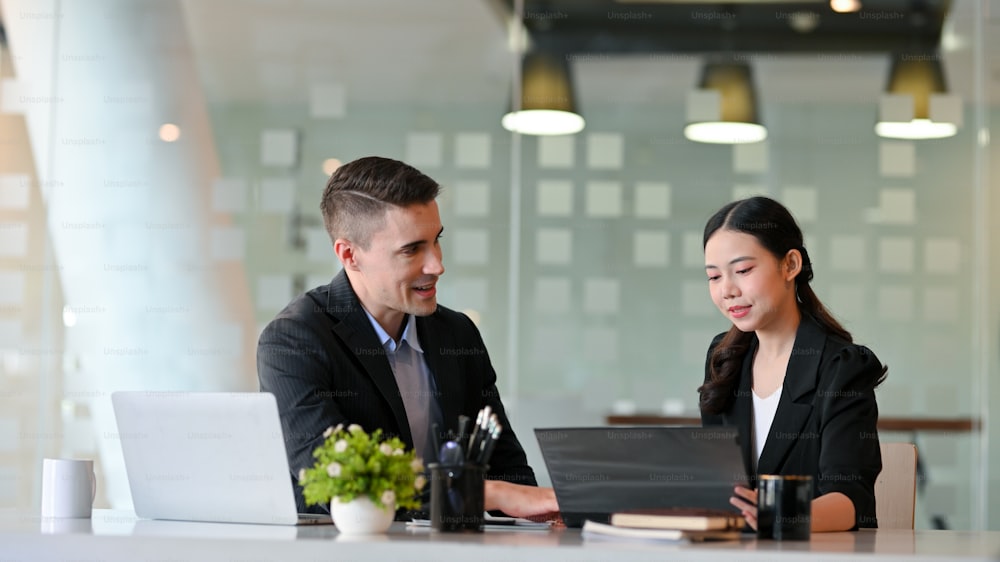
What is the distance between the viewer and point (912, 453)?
8.52 feet

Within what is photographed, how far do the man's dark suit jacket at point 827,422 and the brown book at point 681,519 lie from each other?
1.42 ft

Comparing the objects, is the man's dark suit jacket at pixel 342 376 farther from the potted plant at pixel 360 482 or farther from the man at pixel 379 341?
the potted plant at pixel 360 482

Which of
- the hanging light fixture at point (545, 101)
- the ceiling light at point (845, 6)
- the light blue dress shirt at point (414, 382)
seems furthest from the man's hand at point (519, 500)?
the ceiling light at point (845, 6)

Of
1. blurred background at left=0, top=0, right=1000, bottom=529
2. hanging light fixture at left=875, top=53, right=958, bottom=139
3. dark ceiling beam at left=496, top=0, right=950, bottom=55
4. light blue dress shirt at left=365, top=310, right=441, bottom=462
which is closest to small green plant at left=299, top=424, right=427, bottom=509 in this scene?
light blue dress shirt at left=365, top=310, right=441, bottom=462

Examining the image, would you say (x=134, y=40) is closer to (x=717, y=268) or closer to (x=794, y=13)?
(x=794, y=13)

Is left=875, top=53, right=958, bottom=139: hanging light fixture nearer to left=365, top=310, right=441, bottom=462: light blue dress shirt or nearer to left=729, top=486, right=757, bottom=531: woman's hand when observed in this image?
left=365, top=310, right=441, bottom=462: light blue dress shirt

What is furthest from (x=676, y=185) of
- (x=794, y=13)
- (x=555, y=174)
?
(x=794, y=13)

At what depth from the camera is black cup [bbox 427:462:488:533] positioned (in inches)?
74.9

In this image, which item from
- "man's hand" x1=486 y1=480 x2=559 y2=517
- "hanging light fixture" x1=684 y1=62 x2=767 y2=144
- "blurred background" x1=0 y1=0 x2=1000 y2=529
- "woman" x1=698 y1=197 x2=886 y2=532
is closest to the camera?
"man's hand" x1=486 y1=480 x2=559 y2=517

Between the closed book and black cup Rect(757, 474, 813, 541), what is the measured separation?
0.06m

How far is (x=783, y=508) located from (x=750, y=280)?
762mm

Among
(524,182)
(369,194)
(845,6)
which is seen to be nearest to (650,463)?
(369,194)

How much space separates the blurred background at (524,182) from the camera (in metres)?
4.50

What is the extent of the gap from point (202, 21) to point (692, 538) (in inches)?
146
